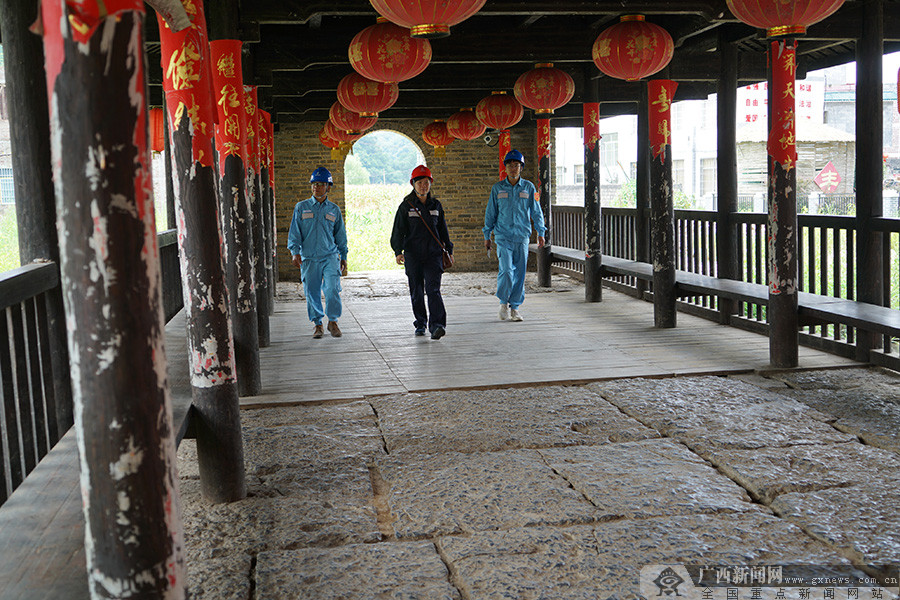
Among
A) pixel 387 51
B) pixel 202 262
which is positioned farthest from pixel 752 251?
pixel 202 262

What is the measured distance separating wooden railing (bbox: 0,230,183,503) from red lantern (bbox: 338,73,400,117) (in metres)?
5.48

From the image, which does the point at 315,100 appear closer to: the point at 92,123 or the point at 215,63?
the point at 215,63

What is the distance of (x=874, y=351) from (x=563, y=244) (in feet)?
30.4

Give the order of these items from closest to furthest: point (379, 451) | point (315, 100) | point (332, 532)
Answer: point (332, 532) → point (379, 451) → point (315, 100)

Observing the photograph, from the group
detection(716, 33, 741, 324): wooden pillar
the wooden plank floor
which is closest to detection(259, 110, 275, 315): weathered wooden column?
the wooden plank floor

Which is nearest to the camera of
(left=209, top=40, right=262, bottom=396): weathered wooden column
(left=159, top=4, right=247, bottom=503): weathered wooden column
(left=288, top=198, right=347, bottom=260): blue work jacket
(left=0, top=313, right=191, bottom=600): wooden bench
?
(left=0, top=313, right=191, bottom=600): wooden bench

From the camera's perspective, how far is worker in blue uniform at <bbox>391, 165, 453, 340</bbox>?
7816 millimetres

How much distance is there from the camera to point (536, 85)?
8539 millimetres

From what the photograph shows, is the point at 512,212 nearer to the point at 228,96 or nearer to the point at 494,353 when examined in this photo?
the point at 494,353

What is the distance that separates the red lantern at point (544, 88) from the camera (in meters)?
8.53

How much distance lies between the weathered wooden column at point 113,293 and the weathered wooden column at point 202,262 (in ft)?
6.21

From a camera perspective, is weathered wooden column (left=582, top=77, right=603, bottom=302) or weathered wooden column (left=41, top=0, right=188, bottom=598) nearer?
weathered wooden column (left=41, top=0, right=188, bottom=598)

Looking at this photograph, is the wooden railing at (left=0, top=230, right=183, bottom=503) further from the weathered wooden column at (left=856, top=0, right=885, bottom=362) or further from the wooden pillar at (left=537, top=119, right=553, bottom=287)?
the wooden pillar at (left=537, top=119, right=553, bottom=287)

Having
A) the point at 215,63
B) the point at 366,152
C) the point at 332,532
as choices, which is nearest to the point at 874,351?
the point at 332,532
